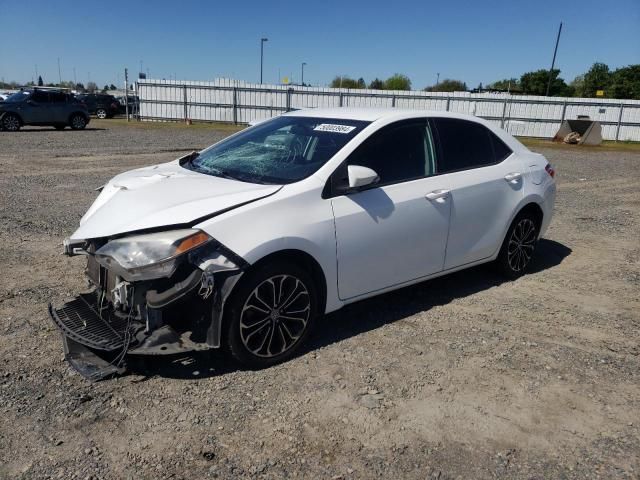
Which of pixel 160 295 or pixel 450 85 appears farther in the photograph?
pixel 450 85

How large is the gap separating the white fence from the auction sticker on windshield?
78.2ft

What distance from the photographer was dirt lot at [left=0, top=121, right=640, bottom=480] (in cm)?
276

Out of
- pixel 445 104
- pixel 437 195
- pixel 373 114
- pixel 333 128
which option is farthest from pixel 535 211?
pixel 445 104

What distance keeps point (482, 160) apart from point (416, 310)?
155 cm

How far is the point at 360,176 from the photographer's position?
378 centimetres

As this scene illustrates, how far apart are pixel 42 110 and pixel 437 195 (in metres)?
21.5

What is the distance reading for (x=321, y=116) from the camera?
15.3ft

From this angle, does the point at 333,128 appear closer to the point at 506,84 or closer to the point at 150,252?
the point at 150,252

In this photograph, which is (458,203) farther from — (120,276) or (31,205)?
(31,205)

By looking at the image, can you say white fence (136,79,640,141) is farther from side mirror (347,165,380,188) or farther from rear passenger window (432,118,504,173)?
side mirror (347,165,380,188)

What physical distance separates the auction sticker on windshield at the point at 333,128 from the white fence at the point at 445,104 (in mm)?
23830

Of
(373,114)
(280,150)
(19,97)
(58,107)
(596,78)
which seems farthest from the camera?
(596,78)

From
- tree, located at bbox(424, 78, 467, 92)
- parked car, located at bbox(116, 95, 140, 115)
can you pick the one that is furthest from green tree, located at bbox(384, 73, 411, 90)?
parked car, located at bbox(116, 95, 140, 115)

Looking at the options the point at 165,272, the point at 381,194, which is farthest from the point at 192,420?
the point at 381,194
